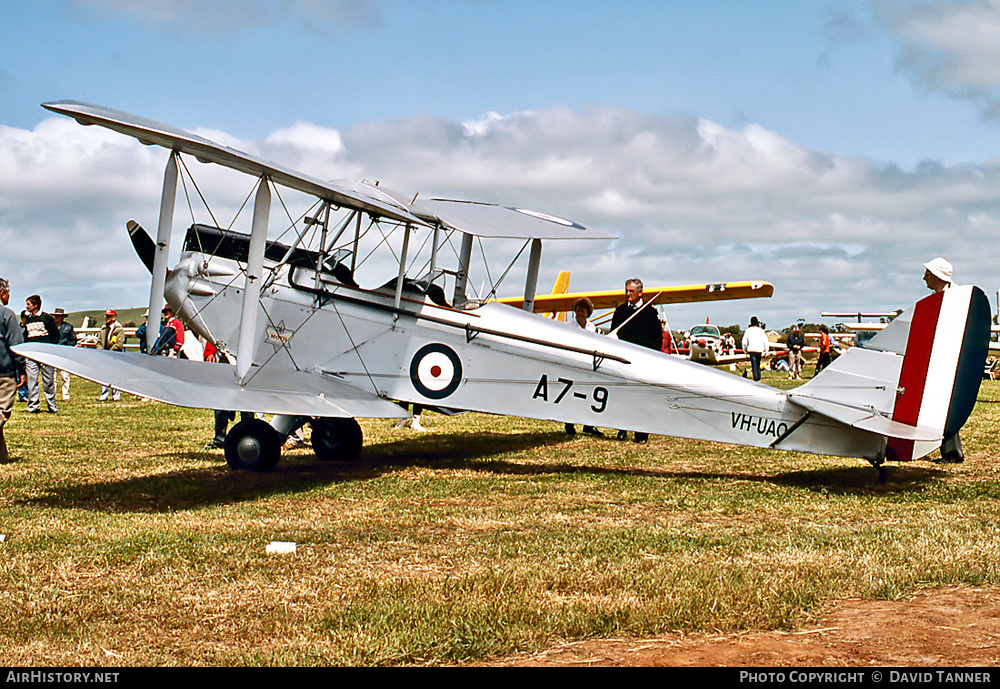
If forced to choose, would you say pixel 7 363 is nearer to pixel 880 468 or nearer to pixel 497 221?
pixel 497 221

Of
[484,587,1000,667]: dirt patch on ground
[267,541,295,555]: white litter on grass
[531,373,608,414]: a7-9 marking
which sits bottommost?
[267,541,295,555]: white litter on grass

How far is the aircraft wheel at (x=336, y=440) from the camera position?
31.4 feet

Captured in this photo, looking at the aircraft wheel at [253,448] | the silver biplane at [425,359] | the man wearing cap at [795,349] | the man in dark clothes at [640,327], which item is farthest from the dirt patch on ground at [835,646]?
the man wearing cap at [795,349]

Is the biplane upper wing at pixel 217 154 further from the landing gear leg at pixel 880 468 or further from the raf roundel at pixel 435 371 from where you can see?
the landing gear leg at pixel 880 468

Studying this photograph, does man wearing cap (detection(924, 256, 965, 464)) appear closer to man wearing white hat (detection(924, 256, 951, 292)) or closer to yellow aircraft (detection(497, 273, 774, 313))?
man wearing white hat (detection(924, 256, 951, 292))

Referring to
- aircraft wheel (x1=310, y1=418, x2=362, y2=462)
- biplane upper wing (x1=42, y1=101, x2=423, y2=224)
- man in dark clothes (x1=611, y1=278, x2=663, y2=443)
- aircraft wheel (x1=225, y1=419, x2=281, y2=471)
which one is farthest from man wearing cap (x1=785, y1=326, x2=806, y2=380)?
aircraft wheel (x1=225, y1=419, x2=281, y2=471)

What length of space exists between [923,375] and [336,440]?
5602 mm

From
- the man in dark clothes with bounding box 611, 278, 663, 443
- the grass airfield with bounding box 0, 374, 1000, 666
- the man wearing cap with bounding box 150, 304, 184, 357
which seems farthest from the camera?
the man in dark clothes with bounding box 611, 278, 663, 443

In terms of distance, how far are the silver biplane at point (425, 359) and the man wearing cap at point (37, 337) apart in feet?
17.4

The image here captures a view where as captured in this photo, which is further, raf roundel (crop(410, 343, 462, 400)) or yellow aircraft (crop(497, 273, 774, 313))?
yellow aircraft (crop(497, 273, 774, 313))

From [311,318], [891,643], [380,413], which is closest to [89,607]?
[891,643]

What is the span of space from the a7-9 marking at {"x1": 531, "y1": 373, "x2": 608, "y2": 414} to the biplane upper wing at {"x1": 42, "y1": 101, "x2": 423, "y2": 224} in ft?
6.51

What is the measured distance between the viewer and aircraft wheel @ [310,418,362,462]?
9.59 metres
